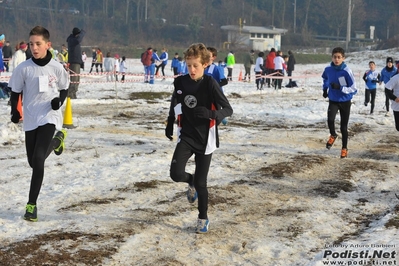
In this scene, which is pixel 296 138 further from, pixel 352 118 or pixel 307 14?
pixel 307 14

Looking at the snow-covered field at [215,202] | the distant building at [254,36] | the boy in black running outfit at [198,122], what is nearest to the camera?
the snow-covered field at [215,202]

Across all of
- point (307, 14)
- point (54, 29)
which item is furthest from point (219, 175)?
point (307, 14)

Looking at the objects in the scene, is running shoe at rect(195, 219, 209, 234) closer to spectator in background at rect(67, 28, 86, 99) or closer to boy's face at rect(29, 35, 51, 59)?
boy's face at rect(29, 35, 51, 59)

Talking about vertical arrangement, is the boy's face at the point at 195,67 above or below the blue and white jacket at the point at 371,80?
above

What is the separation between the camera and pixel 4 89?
687 inches

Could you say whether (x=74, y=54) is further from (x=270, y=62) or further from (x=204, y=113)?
(x=204, y=113)

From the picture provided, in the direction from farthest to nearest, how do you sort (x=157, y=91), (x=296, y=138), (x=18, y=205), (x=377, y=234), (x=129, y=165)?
(x=157, y=91), (x=296, y=138), (x=129, y=165), (x=18, y=205), (x=377, y=234)

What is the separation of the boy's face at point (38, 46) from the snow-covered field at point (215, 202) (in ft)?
5.32

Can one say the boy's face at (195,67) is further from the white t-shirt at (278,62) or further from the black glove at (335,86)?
the white t-shirt at (278,62)

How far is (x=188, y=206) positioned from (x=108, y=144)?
428 centimetres

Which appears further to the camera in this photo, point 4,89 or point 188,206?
point 4,89

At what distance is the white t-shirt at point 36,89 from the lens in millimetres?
6129

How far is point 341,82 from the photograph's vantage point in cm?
1005

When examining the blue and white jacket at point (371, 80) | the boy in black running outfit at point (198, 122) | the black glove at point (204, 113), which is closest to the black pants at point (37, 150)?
the boy in black running outfit at point (198, 122)
